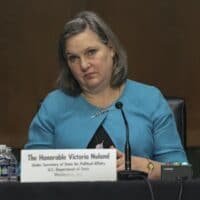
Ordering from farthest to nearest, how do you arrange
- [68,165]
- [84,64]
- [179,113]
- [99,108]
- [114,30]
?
[114,30]
[179,113]
[99,108]
[84,64]
[68,165]

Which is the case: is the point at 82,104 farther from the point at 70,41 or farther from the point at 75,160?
the point at 75,160

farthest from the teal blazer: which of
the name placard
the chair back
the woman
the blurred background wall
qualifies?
the blurred background wall

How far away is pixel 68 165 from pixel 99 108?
0.77 meters

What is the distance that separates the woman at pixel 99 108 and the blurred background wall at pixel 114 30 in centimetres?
→ 132

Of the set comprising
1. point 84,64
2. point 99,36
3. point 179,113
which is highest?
point 99,36

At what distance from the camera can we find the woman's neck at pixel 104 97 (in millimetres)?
2490

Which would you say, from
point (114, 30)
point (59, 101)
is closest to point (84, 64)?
point (59, 101)

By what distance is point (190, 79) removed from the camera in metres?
3.88

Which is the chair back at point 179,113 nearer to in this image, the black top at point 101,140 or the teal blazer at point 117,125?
the teal blazer at point 117,125

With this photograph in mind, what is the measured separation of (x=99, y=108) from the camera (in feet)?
8.08

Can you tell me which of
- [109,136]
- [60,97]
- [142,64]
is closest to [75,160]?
[109,136]

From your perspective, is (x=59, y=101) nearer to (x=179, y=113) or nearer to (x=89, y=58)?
(x=89, y=58)

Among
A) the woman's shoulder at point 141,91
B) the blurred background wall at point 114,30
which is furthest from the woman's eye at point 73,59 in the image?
the blurred background wall at point 114,30

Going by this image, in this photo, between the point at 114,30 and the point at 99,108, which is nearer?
the point at 99,108
